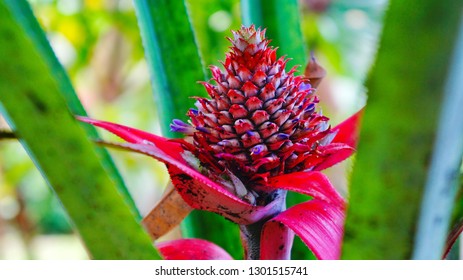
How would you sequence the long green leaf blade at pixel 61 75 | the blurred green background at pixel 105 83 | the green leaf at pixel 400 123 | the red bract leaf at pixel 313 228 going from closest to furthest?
the green leaf at pixel 400 123 < the red bract leaf at pixel 313 228 < the long green leaf blade at pixel 61 75 < the blurred green background at pixel 105 83

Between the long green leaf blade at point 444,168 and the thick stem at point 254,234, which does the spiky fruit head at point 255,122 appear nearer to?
the thick stem at point 254,234

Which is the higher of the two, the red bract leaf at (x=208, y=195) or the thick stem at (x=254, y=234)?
the red bract leaf at (x=208, y=195)

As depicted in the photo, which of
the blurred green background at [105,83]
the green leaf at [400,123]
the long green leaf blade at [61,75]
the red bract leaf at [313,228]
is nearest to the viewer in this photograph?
the green leaf at [400,123]

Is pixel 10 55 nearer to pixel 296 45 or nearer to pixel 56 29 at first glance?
pixel 296 45

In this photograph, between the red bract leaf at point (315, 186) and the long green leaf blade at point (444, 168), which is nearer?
the long green leaf blade at point (444, 168)

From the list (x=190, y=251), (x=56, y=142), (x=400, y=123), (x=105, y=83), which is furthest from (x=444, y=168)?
(x=105, y=83)

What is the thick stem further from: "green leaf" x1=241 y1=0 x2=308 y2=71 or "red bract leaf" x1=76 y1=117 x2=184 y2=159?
"green leaf" x1=241 y1=0 x2=308 y2=71

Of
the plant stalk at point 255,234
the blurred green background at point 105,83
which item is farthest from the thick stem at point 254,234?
the blurred green background at point 105,83
